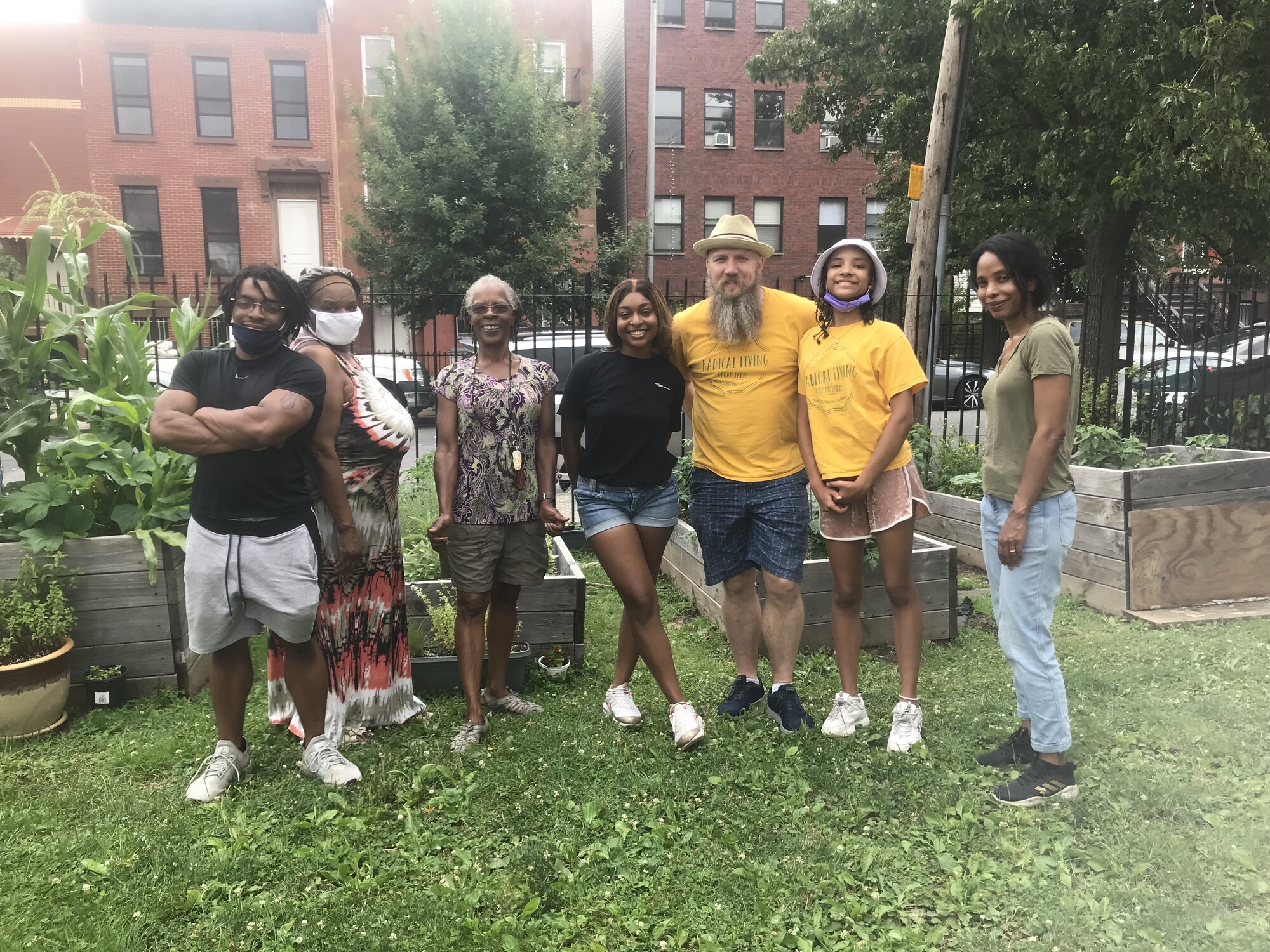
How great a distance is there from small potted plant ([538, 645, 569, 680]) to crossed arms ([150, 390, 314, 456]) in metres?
2.06

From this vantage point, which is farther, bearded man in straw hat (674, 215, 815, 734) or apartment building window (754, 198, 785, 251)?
apartment building window (754, 198, 785, 251)

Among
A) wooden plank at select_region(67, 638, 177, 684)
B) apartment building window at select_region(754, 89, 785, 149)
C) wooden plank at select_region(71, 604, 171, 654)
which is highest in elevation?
apartment building window at select_region(754, 89, 785, 149)

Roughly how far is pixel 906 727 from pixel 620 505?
1.53m

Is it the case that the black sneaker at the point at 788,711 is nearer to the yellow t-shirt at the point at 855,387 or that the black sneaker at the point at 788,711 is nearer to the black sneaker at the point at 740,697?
the black sneaker at the point at 740,697

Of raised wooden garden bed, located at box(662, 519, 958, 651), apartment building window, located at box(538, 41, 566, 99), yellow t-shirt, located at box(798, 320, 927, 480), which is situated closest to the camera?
yellow t-shirt, located at box(798, 320, 927, 480)

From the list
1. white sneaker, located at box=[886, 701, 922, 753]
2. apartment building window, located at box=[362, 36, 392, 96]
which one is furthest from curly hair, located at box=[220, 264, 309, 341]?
apartment building window, located at box=[362, 36, 392, 96]

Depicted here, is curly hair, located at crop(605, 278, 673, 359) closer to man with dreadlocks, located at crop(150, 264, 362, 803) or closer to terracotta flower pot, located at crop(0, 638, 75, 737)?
man with dreadlocks, located at crop(150, 264, 362, 803)

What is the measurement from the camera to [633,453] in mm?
3729

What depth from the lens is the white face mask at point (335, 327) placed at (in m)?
3.61

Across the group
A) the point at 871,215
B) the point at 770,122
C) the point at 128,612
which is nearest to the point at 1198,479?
the point at 128,612

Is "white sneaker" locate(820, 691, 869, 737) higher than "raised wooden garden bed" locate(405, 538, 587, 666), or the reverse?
"raised wooden garden bed" locate(405, 538, 587, 666)

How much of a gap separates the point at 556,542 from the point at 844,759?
250 centimetres

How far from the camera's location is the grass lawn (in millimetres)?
2596

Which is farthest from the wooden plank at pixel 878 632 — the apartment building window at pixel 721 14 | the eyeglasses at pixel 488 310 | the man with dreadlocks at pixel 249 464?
the apartment building window at pixel 721 14
